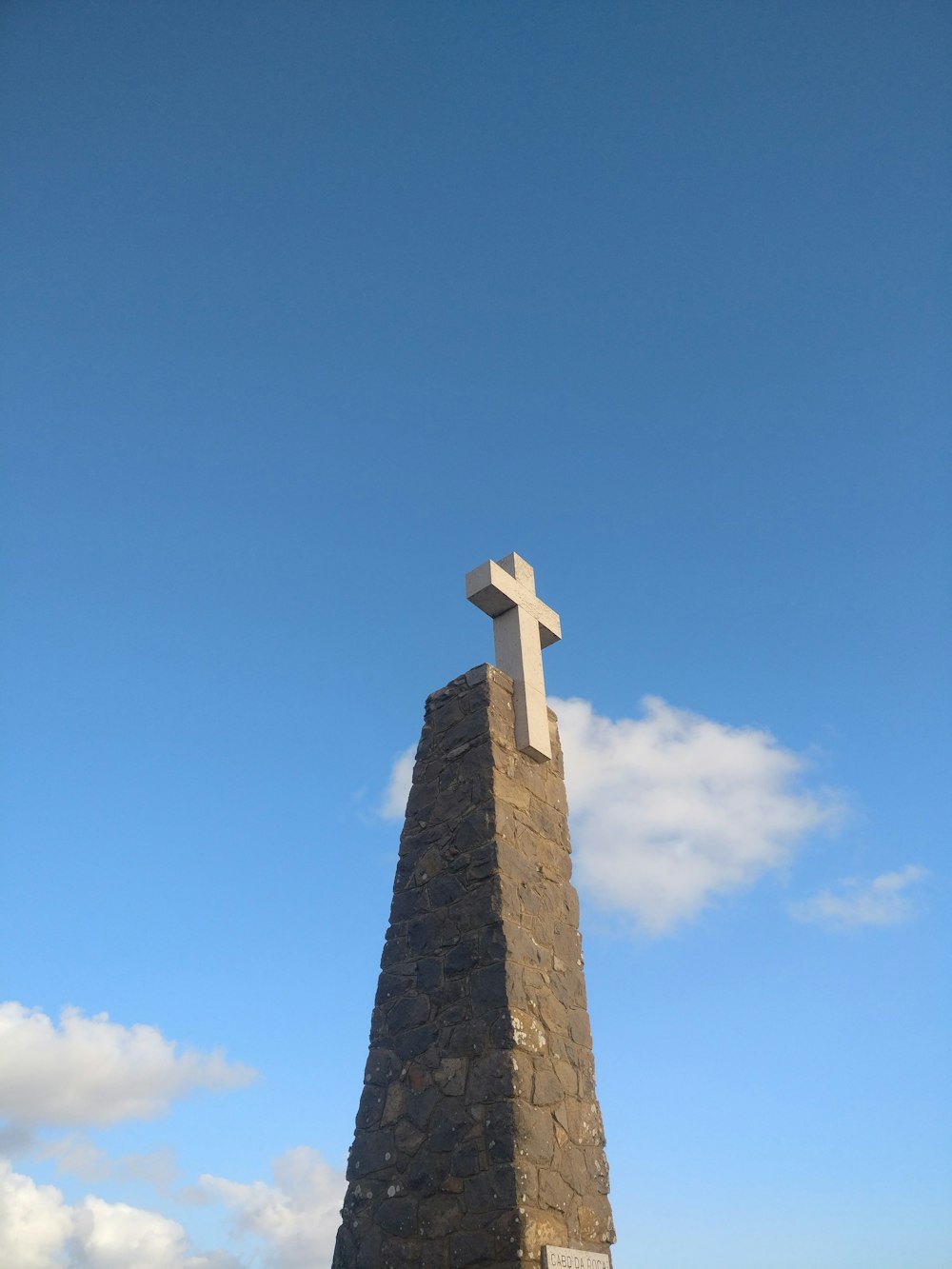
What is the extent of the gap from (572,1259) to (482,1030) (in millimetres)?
1312

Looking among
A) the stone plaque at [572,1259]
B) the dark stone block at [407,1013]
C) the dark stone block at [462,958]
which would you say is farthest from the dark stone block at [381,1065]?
the stone plaque at [572,1259]

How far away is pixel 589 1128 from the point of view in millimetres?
6484

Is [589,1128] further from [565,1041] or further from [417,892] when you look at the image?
[417,892]

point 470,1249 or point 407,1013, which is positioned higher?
point 407,1013

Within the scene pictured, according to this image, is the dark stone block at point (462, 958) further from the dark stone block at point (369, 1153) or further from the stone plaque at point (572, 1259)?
the stone plaque at point (572, 1259)

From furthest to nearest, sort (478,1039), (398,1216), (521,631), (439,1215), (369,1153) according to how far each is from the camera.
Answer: (521,631), (369,1153), (478,1039), (398,1216), (439,1215)

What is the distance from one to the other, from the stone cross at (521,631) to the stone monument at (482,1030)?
3cm

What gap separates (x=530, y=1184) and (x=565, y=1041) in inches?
42.3

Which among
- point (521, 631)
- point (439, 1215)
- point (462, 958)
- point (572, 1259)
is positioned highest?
point (521, 631)

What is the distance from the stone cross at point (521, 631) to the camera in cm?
780

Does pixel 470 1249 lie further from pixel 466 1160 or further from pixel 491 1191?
pixel 466 1160

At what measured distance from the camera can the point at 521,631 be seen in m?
8.21

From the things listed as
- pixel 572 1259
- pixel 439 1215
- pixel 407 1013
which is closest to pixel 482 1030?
pixel 407 1013

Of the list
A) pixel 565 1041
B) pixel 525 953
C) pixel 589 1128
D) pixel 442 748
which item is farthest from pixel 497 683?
pixel 589 1128
